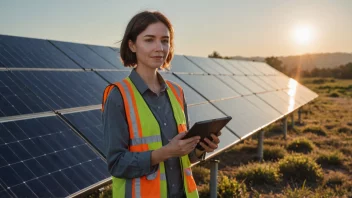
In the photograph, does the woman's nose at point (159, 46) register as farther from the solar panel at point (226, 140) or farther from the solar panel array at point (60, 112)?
the solar panel at point (226, 140)

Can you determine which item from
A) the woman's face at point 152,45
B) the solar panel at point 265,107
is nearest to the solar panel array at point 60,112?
the solar panel at point 265,107

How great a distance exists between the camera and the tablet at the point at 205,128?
2.27 m

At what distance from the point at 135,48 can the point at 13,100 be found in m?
2.51

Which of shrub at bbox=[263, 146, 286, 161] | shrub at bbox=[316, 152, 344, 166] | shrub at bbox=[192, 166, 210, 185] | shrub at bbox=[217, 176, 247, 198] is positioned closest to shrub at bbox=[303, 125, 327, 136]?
shrub at bbox=[316, 152, 344, 166]

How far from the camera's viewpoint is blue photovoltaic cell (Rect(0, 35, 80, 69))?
18.2 feet

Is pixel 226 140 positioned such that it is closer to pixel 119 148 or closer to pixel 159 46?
pixel 159 46

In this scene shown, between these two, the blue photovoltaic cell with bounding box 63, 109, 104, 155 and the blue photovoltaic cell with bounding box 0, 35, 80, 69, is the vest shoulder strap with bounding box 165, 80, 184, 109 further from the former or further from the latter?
the blue photovoltaic cell with bounding box 0, 35, 80, 69

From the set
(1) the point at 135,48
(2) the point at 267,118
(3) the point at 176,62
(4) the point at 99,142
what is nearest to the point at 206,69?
(3) the point at 176,62

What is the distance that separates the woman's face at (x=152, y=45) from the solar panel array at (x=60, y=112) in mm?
1580

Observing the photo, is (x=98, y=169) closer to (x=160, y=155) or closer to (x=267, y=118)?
(x=160, y=155)

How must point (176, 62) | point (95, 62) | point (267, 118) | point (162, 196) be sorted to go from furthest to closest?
point (176, 62)
point (267, 118)
point (95, 62)
point (162, 196)

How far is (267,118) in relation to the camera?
9297 mm

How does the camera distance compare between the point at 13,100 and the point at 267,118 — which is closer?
the point at 13,100

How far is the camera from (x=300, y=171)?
9.08m
